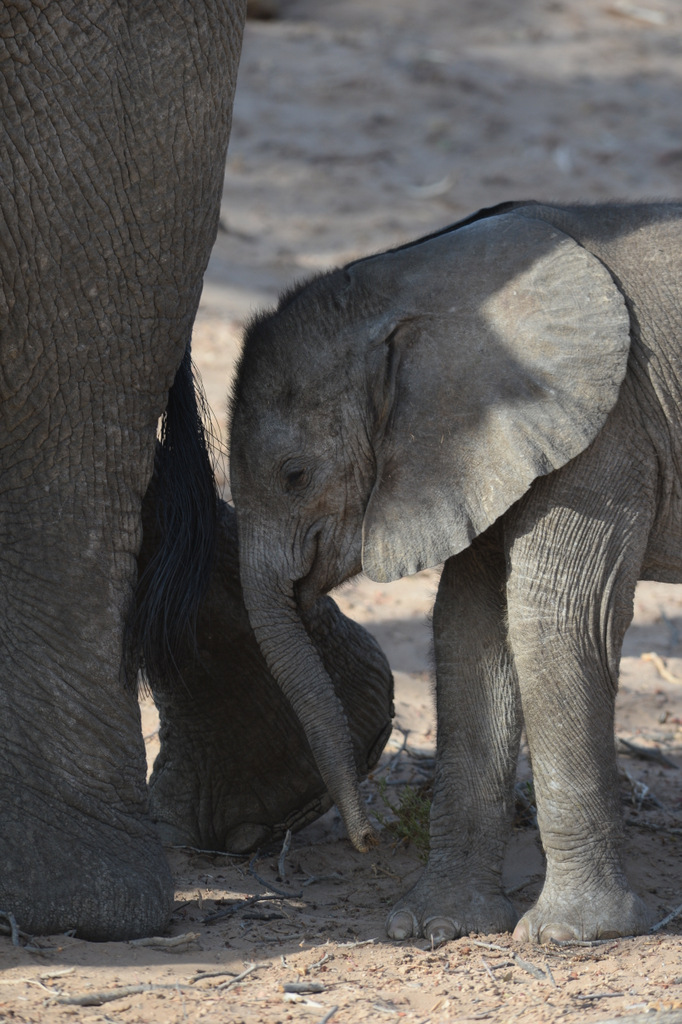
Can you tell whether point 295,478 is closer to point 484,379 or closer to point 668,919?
point 484,379

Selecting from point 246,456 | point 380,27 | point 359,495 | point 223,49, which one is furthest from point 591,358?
point 380,27

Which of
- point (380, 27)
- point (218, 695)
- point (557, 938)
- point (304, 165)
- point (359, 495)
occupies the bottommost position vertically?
point (557, 938)

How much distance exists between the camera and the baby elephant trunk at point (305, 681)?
3.94 meters

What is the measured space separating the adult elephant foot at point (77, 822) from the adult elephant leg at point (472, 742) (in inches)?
30.0

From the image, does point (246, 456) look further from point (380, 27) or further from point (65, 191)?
point (380, 27)

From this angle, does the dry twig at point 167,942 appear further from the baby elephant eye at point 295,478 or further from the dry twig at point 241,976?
the baby elephant eye at point 295,478

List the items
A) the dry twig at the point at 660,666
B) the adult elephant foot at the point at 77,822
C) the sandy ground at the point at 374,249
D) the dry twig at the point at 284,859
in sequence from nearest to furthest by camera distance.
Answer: the sandy ground at the point at 374,249, the adult elephant foot at the point at 77,822, the dry twig at the point at 284,859, the dry twig at the point at 660,666

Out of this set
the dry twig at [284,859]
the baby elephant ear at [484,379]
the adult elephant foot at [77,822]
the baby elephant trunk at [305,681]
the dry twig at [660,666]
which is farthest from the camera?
the dry twig at [660,666]

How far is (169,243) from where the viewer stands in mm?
3809

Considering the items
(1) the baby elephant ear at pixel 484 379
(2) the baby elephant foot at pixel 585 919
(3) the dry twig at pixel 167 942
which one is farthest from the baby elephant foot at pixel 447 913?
(1) the baby elephant ear at pixel 484 379

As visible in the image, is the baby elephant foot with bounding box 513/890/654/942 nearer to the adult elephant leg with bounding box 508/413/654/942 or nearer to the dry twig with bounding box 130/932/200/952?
the adult elephant leg with bounding box 508/413/654/942

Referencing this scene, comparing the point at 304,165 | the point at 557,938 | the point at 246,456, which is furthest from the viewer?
the point at 304,165

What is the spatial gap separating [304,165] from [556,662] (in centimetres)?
1050

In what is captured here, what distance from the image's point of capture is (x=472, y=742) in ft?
14.0
